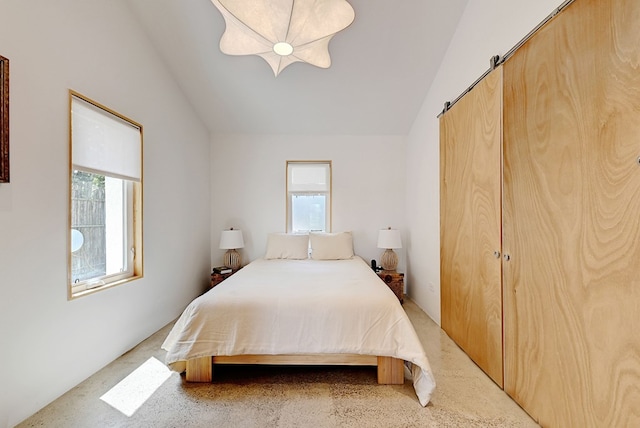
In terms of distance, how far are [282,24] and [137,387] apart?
2.52m

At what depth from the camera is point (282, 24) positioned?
1842mm

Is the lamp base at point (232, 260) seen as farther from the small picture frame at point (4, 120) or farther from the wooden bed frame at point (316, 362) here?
the small picture frame at point (4, 120)

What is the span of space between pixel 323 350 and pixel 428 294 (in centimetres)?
181

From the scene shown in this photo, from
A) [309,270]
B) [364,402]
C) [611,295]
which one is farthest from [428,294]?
[611,295]

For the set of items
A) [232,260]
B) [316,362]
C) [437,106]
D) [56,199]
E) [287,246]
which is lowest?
[316,362]

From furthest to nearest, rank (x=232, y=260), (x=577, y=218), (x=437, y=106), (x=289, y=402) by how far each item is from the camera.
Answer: (x=232, y=260) → (x=437, y=106) → (x=289, y=402) → (x=577, y=218)

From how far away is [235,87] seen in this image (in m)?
3.26

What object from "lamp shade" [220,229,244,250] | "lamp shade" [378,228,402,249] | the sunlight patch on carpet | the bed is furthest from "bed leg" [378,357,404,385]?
"lamp shade" [220,229,244,250]

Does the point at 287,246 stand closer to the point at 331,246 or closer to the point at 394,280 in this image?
the point at 331,246

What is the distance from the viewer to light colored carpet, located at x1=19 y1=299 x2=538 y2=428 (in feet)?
5.06

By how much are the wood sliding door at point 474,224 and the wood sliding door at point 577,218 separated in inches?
7.0

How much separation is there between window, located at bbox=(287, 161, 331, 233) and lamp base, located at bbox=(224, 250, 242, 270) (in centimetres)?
81

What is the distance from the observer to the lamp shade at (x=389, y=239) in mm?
3689

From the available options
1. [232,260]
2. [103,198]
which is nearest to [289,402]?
[103,198]
